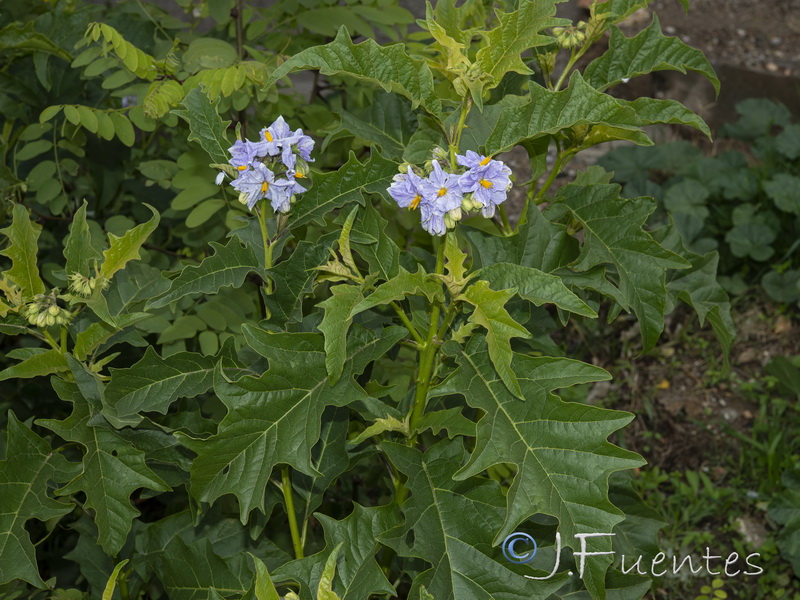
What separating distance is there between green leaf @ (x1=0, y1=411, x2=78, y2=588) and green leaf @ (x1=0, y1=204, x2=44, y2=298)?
25cm

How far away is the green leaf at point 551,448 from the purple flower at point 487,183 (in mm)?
271

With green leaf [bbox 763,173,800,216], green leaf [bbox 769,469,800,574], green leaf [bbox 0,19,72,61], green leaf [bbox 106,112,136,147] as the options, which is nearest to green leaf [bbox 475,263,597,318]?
green leaf [bbox 106,112,136,147]

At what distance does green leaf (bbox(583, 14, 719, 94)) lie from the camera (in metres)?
1.79

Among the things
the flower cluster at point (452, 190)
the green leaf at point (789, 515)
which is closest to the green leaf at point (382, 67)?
the flower cluster at point (452, 190)

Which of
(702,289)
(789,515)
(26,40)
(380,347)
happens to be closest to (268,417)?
(380,347)

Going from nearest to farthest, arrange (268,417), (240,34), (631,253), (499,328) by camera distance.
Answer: (499,328) < (268,417) < (631,253) < (240,34)

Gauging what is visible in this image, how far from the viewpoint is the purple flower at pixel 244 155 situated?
1.60m

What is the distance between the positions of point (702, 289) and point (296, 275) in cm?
93

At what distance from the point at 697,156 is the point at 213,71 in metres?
2.89

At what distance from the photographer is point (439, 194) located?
144 centimetres

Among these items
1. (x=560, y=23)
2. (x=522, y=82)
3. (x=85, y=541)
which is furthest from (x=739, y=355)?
(x=85, y=541)

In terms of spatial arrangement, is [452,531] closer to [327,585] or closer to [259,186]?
[327,585]

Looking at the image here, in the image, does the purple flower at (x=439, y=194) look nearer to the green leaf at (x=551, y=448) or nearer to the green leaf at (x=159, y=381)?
the green leaf at (x=551, y=448)

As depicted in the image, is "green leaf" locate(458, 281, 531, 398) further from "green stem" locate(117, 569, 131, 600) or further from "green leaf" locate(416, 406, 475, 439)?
"green stem" locate(117, 569, 131, 600)
